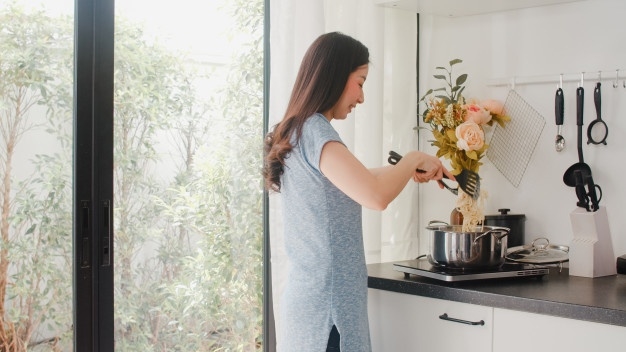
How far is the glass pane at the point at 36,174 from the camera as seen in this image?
205cm

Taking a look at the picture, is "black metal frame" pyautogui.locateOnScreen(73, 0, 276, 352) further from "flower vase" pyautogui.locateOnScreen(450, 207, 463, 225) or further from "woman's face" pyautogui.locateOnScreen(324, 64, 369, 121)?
"flower vase" pyautogui.locateOnScreen(450, 207, 463, 225)

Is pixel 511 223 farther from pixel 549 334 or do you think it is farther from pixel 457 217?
pixel 549 334

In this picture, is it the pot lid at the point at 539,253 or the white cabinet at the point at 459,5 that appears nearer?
the pot lid at the point at 539,253

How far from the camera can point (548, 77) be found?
99.6 inches

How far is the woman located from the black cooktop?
0.30m

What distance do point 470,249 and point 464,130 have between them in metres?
0.42

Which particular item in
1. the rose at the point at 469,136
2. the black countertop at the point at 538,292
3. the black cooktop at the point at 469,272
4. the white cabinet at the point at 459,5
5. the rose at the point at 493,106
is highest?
the white cabinet at the point at 459,5

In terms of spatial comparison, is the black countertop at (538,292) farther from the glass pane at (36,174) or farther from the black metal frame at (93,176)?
the glass pane at (36,174)

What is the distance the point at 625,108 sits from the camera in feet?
7.77

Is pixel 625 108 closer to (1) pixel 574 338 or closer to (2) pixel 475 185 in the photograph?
(2) pixel 475 185

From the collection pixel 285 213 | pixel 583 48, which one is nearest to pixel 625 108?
pixel 583 48

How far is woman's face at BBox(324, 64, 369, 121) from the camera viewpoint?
1907mm

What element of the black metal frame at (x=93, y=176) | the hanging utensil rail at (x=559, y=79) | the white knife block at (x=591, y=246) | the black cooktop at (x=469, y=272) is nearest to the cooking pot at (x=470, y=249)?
the black cooktop at (x=469, y=272)

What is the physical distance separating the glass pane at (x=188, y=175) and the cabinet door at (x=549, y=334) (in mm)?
994
